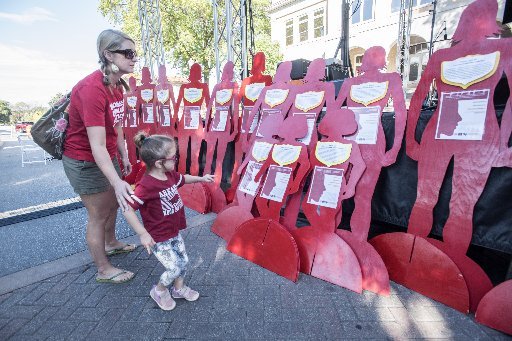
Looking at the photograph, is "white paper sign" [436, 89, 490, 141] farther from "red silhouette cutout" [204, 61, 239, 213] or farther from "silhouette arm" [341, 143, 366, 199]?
"red silhouette cutout" [204, 61, 239, 213]

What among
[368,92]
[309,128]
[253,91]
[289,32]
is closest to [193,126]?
[253,91]

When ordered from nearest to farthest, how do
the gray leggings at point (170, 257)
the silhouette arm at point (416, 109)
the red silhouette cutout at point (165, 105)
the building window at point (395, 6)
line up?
the gray leggings at point (170, 257) → the silhouette arm at point (416, 109) → the red silhouette cutout at point (165, 105) → the building window at point (395, 6)

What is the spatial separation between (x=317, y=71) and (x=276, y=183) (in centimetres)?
103

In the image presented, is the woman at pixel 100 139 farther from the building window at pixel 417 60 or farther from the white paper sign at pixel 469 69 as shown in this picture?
the building window at pixel 417 60

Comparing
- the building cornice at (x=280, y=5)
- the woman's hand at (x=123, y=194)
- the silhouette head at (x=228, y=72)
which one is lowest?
the woman's hand at (x=123, y=194)

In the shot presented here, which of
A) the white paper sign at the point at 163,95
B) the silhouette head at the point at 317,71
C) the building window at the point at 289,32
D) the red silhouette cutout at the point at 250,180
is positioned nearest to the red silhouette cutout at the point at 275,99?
the red silhouette cutout at the point at 250,180

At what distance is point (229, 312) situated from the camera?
1.83 metres

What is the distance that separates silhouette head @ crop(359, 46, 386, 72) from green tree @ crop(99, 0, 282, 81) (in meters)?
16.5

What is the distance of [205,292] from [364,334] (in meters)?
1.06

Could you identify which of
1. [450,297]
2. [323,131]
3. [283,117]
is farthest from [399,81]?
[450,297]

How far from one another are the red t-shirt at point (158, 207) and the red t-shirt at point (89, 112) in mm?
498

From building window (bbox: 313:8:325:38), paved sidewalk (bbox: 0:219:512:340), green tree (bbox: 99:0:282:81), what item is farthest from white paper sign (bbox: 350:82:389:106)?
building window (bbox: 313:8:325:38)

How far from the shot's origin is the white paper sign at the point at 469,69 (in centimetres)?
167

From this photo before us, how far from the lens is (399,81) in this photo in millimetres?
2010
